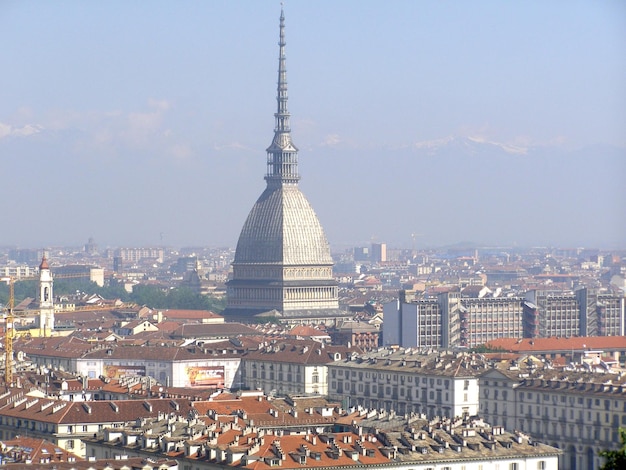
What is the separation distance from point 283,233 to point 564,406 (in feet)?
298

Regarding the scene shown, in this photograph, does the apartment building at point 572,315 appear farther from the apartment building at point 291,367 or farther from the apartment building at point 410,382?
the apartment building at point 410,382

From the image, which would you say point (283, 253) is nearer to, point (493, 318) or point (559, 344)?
point (493, 318)

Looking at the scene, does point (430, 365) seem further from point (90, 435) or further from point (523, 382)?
point (90, 435)

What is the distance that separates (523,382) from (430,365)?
6.89m

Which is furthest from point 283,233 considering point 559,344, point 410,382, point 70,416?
point 70,416

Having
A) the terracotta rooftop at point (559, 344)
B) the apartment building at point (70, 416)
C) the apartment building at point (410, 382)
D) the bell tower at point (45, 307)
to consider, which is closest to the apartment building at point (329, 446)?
the apartment building at point (70, 416)

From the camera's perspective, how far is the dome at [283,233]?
165 m

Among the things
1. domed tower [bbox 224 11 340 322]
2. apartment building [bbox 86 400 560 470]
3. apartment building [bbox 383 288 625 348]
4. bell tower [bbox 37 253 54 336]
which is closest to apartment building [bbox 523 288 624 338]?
apartment building [bbox 383 288 625 348]

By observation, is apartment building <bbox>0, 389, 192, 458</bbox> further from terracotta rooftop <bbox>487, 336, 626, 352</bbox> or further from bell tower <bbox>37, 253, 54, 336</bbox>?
bell tower <bbox>37, 253, 54, 336</bbox>

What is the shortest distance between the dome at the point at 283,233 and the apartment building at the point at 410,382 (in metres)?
71.7

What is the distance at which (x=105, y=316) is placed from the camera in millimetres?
150625

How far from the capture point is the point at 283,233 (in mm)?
165750

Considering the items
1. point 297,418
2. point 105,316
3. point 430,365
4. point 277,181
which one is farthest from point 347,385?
point 277,181

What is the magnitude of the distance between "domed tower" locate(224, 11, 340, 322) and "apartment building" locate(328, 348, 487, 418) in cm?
6633
